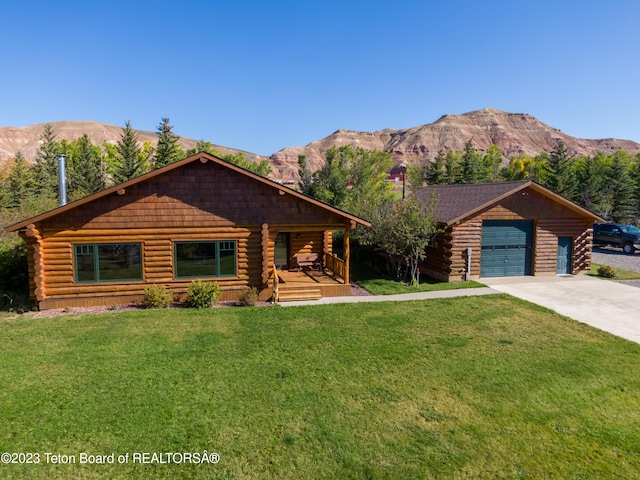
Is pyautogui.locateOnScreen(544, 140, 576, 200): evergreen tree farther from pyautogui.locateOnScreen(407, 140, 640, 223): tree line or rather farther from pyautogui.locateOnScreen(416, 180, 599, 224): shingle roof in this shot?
pyautogui.locateOnScreen(416, 180, 599, 224): shingle roof

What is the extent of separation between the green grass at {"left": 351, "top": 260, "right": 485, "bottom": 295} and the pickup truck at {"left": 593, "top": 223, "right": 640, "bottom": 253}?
18777 millimetres

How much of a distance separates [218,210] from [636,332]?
14.1 metres

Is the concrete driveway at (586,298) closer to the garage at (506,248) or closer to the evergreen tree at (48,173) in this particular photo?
the garage at (506,248)

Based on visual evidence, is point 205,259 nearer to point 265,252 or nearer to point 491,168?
point 265,252

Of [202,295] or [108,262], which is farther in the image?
[108,262]

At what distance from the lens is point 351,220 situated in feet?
50.8

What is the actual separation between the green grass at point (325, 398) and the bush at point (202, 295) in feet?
5.76

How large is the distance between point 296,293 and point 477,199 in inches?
419

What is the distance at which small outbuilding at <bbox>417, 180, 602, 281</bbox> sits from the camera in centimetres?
1828

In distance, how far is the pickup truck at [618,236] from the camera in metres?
28.1

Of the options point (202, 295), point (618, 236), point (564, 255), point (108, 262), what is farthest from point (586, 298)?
point (618, 236)

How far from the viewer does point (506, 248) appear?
19203 millimetres

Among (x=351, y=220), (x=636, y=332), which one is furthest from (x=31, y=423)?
(x=636, y=332)

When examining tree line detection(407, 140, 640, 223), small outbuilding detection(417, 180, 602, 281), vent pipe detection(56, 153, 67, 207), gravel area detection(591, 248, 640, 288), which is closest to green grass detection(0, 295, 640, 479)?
small outbuilding detection(417, 180, 602, 281)
